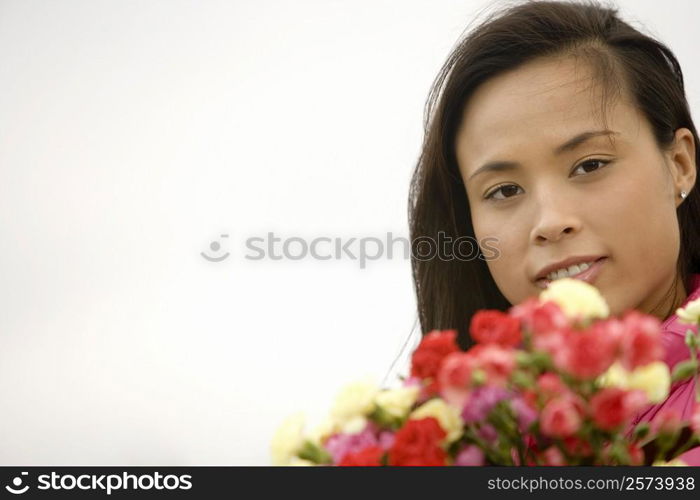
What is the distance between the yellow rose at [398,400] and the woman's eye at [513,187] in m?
0.76

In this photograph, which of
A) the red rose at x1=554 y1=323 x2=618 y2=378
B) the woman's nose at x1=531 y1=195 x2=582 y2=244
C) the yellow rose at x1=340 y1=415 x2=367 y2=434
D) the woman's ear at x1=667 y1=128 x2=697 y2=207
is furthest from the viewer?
the woman's ear at x1=667 y1=128 x2=697 y2=207

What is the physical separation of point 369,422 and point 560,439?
0.17 metres

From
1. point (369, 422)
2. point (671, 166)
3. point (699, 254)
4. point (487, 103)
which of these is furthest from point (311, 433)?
point (699, 254)

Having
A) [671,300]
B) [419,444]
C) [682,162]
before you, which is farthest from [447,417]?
[682,162]

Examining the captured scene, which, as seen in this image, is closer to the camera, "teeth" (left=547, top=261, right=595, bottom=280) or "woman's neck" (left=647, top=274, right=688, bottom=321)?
"teeth" (left=547, top=261, right=595, bottom=280)

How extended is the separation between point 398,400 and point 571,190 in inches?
28.8

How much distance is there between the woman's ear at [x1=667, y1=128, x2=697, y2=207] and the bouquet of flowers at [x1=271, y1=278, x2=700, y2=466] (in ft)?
2.90

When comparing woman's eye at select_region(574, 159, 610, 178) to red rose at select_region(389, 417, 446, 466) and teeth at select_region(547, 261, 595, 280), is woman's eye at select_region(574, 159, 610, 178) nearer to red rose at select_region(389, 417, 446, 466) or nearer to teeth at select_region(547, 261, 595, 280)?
teeth at select_region(547, 261, 595, 280)

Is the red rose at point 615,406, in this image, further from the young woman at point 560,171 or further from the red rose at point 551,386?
the young woman at point 560,171

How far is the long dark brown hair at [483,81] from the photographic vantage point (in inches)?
66.4

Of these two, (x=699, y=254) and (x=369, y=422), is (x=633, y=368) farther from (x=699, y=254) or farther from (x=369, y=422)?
(x=699, y=254)

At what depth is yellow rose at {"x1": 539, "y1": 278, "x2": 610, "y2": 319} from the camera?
29.4 inches

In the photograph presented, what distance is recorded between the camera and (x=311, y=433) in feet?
2.78

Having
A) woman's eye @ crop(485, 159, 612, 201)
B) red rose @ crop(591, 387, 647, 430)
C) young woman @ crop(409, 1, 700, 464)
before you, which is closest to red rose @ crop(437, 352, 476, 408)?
red rose @ crop(591, 387, 647, 430)
